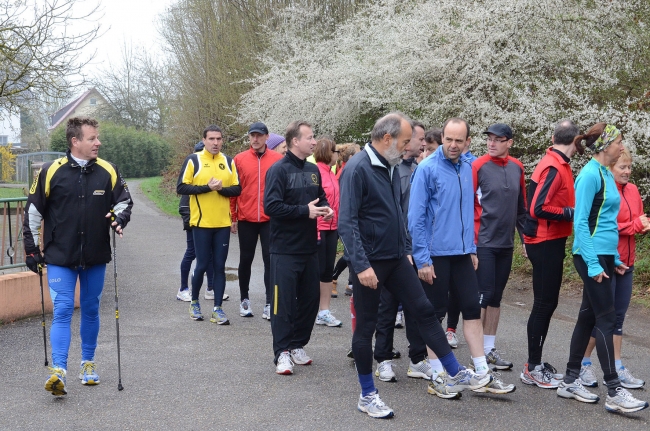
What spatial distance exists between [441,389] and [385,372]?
619 millimetres

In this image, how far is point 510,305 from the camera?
30.8 feet

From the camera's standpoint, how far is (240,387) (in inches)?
229

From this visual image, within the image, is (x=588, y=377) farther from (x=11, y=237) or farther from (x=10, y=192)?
(x=10, y=192)

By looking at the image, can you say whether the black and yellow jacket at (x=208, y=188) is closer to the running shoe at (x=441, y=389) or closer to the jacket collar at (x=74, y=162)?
the jacket collar at (x=74, y=162)

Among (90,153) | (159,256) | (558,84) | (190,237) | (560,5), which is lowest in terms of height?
(159,256)

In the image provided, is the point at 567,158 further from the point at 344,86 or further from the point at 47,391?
the point at 344,86

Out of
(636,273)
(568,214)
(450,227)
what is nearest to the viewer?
(450,227)

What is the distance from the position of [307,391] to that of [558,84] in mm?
7029

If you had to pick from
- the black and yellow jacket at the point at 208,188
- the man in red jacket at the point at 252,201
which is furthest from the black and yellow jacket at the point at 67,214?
the man in red jacket at the point at 252,201

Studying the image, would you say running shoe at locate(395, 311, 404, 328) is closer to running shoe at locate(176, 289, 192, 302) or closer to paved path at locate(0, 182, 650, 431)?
paved path at locate(0, 182, 650, 431)

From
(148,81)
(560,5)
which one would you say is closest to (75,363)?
(560,5)

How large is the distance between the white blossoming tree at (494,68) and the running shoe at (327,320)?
4.73 metres

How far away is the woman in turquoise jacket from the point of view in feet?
17.2

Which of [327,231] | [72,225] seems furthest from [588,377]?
[72,225]
